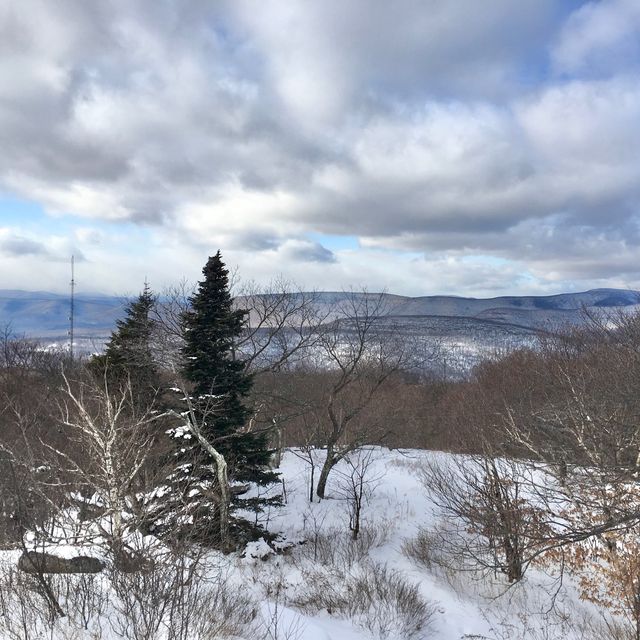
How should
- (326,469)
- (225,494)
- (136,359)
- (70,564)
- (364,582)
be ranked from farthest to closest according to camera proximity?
(326,469) → (136,359) → (364,582) → (225,494) → (70,564)

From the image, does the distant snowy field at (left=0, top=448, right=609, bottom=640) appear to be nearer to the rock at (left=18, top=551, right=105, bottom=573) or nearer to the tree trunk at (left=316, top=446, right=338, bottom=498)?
the rock at (left=18, top=551, right=105, bottom=573)

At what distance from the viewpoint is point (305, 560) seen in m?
15.4

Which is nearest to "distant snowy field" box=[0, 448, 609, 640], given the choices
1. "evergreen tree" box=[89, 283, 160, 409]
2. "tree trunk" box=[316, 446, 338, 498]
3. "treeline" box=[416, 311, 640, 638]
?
"treeline" box=[416, 311, 640, 638]

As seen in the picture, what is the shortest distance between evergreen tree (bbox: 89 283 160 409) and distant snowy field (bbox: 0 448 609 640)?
23.3ft

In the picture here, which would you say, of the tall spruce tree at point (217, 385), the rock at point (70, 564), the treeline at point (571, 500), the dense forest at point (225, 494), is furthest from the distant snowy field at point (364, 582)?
the tall spruce tree at point (217, 385)

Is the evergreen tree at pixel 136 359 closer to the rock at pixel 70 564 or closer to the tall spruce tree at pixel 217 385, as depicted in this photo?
the tall spruce tree at pixel 217 385

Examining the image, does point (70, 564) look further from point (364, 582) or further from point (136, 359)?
point (136, 359)

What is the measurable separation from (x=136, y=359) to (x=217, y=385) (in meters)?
6.02

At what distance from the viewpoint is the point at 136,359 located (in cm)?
1839

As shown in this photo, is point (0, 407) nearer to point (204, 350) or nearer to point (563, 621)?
point (204, 350)

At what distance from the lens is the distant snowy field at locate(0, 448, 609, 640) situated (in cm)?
1155

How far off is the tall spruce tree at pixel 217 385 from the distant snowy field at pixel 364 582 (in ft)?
7.34

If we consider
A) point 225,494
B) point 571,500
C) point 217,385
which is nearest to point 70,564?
point 225,494

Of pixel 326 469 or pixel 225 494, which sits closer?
pixel 225 494
